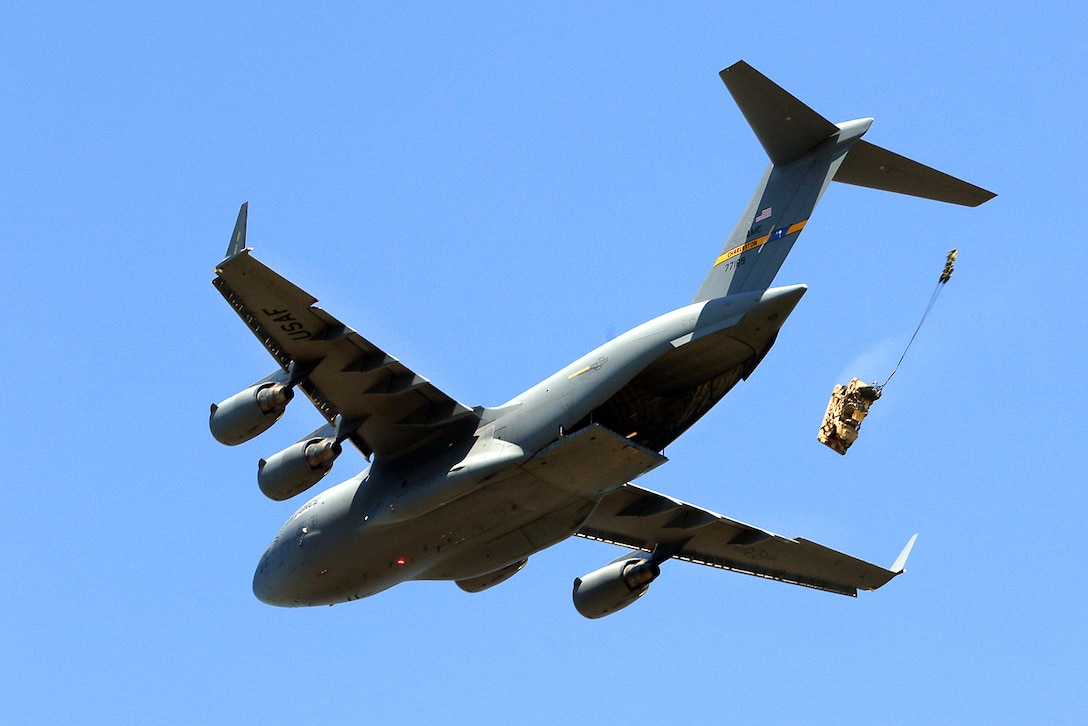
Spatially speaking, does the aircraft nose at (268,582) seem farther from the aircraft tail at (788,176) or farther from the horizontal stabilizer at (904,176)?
the horizontal stabilizer at (904,176)

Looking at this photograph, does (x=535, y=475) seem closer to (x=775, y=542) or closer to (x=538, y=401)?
(x=538, y=401)

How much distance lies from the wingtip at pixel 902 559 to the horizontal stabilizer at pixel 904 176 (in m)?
6.11

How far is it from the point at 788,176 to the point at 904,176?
135cm

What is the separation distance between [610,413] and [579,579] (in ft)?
16.0

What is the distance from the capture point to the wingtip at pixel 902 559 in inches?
865

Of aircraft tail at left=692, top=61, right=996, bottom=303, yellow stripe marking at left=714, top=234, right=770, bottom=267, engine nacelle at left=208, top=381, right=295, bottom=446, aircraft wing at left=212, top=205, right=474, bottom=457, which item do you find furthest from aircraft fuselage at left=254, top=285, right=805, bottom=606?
engine nacelle at left=208, top=381, right=295, bottom=446

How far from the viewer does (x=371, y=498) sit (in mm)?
19266

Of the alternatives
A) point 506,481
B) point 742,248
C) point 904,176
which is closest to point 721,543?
point 506,481

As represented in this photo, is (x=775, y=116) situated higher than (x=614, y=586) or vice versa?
(x=775, y=116)

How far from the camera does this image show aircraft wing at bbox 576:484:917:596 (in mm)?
21250

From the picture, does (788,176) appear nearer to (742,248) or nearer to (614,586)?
(742,248)

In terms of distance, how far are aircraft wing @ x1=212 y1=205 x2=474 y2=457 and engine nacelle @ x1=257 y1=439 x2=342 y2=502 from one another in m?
0.58

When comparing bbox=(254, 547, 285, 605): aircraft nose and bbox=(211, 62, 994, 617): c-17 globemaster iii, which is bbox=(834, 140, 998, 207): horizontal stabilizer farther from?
bbox=(254, 547, 285, 605): aircraft nose

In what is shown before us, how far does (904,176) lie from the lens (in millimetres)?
17938
